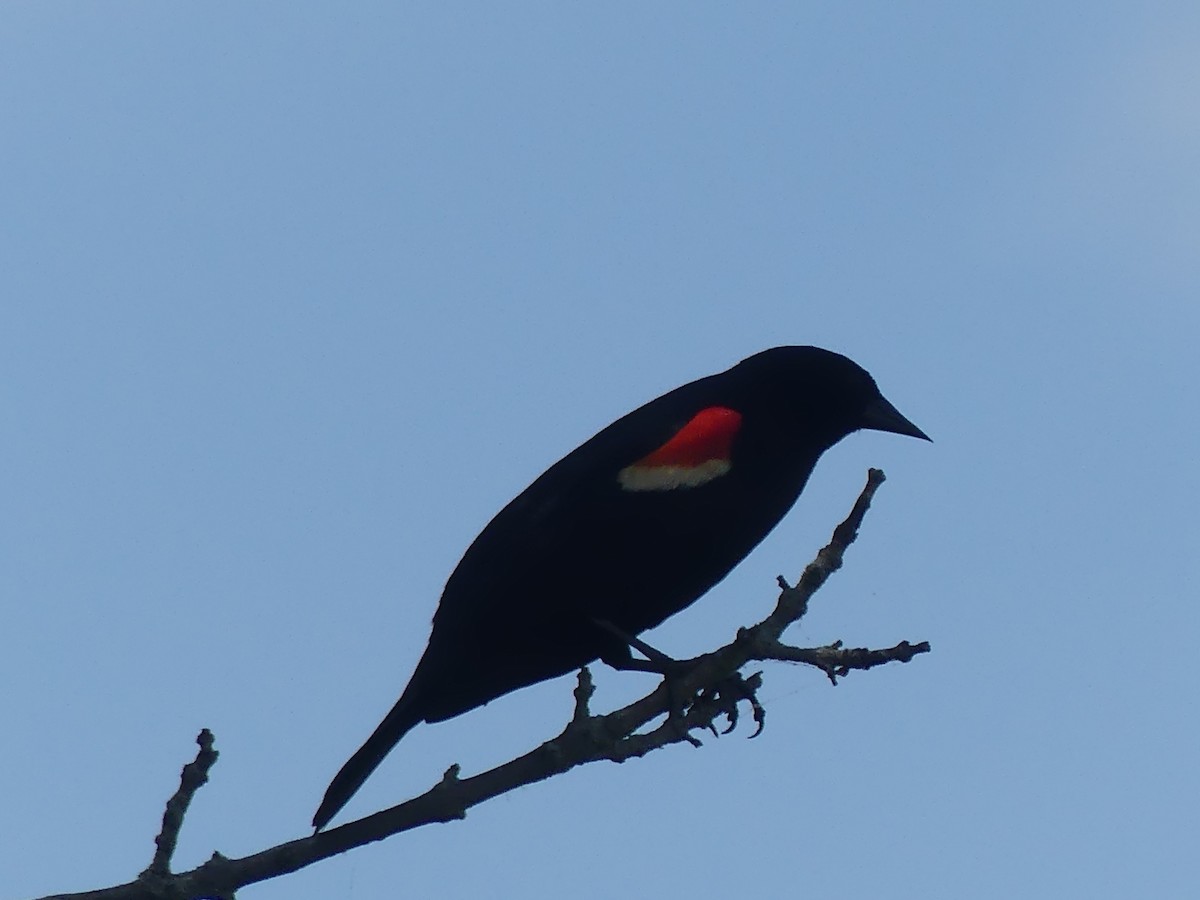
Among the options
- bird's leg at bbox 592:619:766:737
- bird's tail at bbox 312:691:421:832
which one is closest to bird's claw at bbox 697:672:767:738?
bird's leg at bbox 592:619:766:737

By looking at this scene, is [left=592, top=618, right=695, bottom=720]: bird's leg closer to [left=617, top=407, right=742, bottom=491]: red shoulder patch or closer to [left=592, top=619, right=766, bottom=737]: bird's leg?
[left=592, top=619, right=766, bottom=737]: bird's leg

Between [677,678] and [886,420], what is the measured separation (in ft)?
6.44

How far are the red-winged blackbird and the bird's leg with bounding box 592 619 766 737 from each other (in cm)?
2

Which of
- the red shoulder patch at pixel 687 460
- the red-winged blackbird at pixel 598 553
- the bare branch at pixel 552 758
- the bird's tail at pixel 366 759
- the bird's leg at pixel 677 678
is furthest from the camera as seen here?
the red shoulder patch at pixel 687 460

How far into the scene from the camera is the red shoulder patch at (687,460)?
4.55m

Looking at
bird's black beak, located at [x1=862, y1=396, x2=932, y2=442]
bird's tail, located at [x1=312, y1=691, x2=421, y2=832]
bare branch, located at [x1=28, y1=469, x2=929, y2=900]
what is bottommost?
bare branch, located at [x1=28, y1=469, x2=929, y2=900]

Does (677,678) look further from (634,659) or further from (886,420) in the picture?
(886,420)

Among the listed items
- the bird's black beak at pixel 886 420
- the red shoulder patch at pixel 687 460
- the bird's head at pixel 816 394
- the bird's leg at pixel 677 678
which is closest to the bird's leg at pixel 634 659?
the bird's leg at pixel 677 678

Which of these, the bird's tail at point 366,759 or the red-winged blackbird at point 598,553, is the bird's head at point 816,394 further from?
the bird's tail at point 366,759

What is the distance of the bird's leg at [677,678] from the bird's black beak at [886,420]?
1367 millimetres

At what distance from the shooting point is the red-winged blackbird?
14.6 feet

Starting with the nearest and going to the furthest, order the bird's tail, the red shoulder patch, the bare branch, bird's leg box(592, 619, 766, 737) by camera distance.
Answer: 1. the bare branch
2. bird's leg box(592, 619, 766, 737)
3. the bird's tail
4. the red shoulder patch

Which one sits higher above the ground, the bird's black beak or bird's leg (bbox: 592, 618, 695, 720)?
the bird's black beak

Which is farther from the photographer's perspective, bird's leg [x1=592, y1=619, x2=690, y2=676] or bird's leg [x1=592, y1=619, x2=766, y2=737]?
bird's leg [x1=592, y1=619, x2=690, y2=676]
